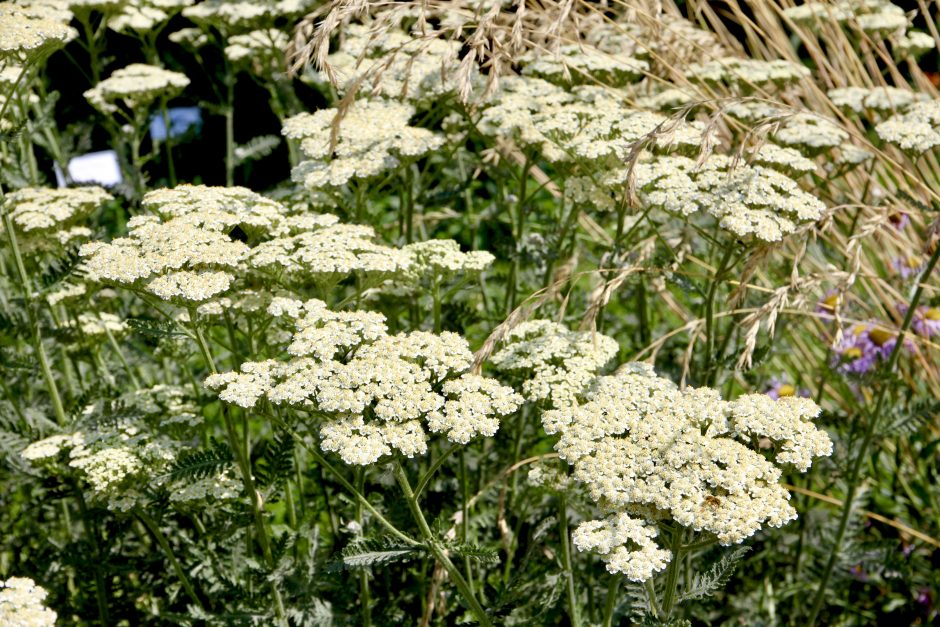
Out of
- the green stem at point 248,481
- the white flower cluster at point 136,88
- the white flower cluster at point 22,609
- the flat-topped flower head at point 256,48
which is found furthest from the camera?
the flat-topped flower head at point 256,48

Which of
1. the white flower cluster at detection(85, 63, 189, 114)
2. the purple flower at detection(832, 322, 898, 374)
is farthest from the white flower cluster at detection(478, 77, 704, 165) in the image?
the purple flower at detection(832, 322, 898, 374)

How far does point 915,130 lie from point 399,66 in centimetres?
165

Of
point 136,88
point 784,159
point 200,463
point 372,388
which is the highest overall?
point 136,88

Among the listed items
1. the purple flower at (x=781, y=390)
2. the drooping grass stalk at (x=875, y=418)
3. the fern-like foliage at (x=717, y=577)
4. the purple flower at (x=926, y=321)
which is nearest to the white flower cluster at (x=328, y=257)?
the fern-like foliage at (x=717, y=577)

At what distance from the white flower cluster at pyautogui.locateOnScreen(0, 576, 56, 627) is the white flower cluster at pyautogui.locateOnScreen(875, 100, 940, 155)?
Answer: 255cm

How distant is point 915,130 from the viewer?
2.95 meters

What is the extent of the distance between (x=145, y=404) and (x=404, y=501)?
81 cm

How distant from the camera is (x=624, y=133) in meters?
2.88

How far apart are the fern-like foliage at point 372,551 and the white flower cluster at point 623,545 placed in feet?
1.40

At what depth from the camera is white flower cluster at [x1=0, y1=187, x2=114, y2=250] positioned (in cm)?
288

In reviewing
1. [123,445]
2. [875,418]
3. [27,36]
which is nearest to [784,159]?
[875,418]

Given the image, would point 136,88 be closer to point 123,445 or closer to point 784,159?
point 123,445

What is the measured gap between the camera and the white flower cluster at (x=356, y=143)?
9.22ft

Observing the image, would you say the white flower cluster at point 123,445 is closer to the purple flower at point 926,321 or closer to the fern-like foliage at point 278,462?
the fern-like foliage at point 278,462
